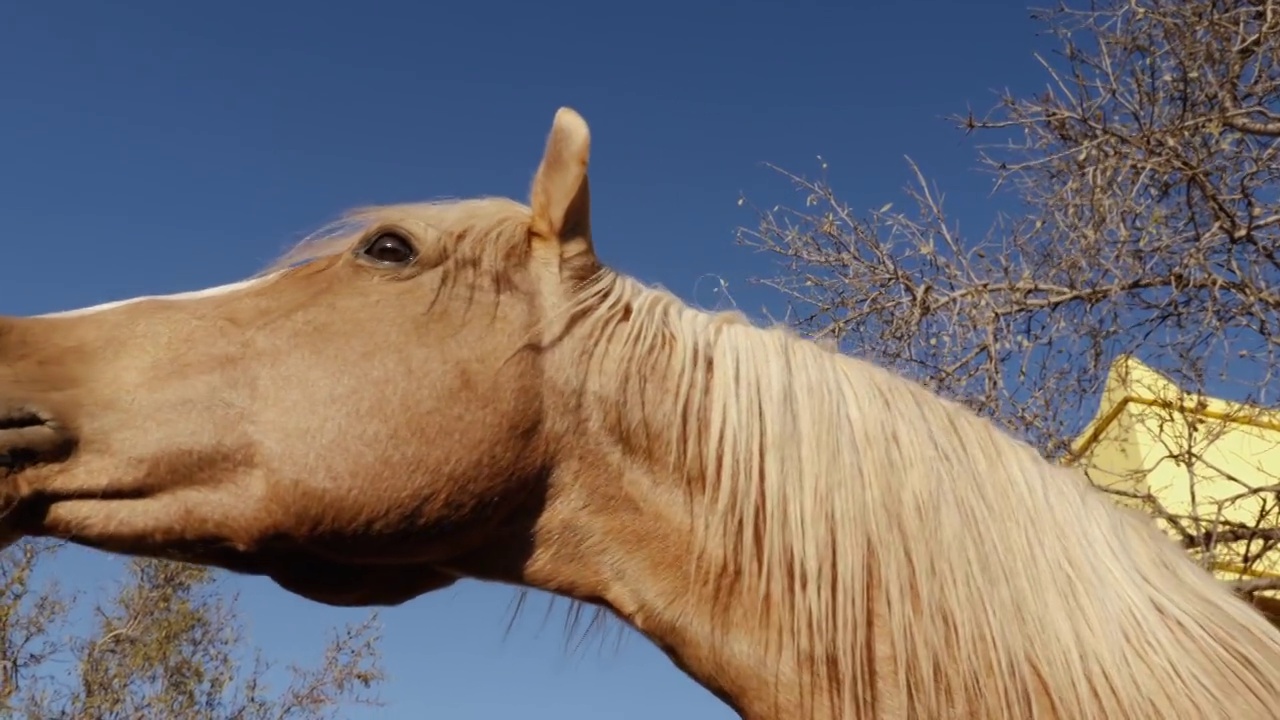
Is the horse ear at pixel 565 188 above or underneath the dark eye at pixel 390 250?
above

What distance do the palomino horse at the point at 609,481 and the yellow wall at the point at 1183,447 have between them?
305cm

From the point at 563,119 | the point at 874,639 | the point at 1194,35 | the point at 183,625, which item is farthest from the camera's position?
the point at 183,625

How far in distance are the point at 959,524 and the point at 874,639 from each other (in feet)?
0.83

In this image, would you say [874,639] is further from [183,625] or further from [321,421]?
[183,625]

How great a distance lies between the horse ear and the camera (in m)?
2.23

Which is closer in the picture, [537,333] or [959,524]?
[959,524]

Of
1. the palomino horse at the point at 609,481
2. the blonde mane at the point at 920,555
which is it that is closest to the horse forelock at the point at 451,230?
the palomino horse at the point at 609,481

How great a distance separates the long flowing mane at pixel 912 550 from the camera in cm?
180

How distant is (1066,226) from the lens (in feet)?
17.7

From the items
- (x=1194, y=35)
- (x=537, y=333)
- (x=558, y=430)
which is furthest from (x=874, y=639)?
(x=1194, y=35)

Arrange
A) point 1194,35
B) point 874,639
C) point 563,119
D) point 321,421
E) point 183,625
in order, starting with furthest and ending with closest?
point 183,625 < point 1194,35 < point 563,119 < point 321,421 < point 874,639

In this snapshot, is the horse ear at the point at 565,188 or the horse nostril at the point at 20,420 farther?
the horse ear at the point at 565,188

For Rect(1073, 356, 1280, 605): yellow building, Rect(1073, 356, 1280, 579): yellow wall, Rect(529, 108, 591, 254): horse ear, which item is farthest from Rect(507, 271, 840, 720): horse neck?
Rect(1073, 356, 1280, 579): yellow wall

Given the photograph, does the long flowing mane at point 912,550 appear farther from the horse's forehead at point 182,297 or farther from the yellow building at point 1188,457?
the yellow building at point 1188,457
